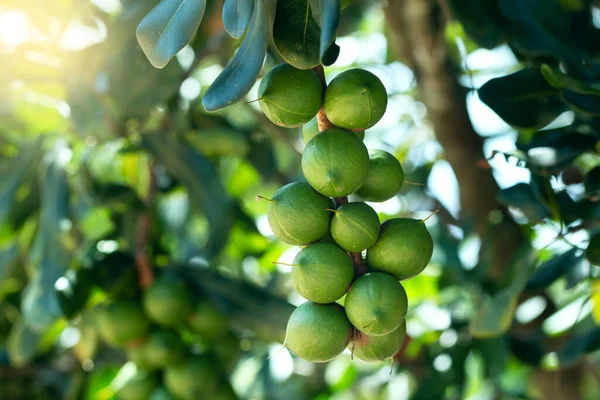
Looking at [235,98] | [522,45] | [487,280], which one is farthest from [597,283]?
[235,98]

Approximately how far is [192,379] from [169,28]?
4.46 ft

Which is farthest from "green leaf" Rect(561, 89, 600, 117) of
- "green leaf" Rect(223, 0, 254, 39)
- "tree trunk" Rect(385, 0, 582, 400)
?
"tree trunk" Rect(385, 0, 582, 400)

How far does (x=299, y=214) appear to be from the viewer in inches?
38.8

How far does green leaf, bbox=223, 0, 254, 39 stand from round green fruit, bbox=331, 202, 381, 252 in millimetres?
290

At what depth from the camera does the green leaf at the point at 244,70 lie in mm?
958

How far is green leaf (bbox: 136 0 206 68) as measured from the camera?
100 centimetres

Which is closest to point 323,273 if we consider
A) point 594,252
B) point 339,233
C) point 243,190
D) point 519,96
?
point 339,233

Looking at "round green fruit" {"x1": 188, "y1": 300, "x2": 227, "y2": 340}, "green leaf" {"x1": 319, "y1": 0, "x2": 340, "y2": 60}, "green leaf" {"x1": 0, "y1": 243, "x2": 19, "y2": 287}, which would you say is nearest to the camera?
"green leaf" {"x1": 319, "y1": 0, "x2": 340, "y2": 60}

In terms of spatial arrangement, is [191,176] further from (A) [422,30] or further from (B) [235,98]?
(B) [235,98]

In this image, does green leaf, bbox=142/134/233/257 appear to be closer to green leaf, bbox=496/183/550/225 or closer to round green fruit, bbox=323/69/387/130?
green leaf, bbox=496/183/550/225

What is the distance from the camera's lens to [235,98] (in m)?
0.95

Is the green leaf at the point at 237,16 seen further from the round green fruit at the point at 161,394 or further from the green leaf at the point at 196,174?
the round green fruit at the point at 161,394

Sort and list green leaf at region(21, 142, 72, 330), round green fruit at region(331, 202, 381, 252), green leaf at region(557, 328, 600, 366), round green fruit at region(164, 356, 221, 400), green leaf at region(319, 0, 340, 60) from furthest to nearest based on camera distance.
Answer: round green fruit at region(164, 356, 221, 400)
green leaf at region(21, 142, 72, 330)
green leaf at region(557, 328, 600, 366)
round green fruit at region(331, 202, 381, 252)
green leaf at region(319, 0, 340, 60)

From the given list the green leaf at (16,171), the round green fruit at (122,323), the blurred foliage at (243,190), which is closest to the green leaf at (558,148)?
the blurred foliage at (243,190)
